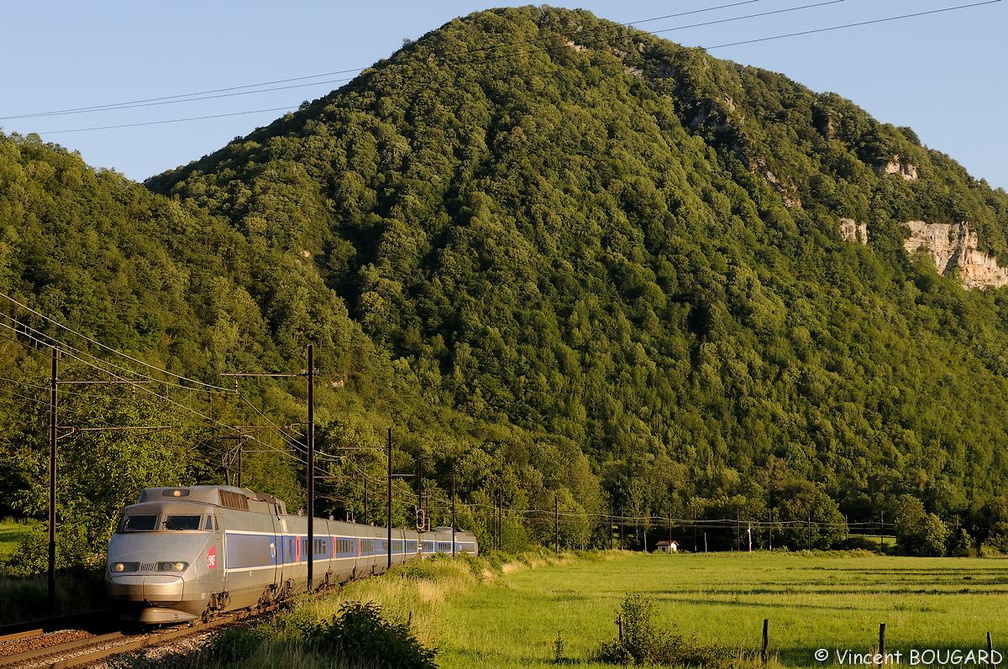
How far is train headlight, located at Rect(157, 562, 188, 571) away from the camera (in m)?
26.6

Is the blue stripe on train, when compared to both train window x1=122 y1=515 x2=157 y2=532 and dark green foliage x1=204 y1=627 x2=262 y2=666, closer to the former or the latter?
train window x1=122 y1=515 x2=157 y2=532

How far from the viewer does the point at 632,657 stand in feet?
85.7

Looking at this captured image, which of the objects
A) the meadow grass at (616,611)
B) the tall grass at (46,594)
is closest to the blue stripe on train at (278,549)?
the meadow grass at (616,611)

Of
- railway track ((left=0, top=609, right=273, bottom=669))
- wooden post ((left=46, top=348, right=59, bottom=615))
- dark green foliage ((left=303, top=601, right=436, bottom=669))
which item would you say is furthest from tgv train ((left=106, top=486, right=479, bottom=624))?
dark green foliage ((left=303, top=601, right=436, bottom=669))

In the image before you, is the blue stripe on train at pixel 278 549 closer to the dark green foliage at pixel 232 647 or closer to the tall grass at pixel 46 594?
the tall grass at pixel 46 594

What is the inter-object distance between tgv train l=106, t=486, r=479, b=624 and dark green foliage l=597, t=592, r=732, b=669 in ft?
33.0

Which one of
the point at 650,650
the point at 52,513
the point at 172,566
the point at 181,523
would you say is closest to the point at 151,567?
the point at 172,566

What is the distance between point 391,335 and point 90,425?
480 ft

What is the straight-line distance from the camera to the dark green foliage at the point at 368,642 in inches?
748

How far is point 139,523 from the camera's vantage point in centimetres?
2786

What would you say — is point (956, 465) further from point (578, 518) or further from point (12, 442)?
point (12, 442)

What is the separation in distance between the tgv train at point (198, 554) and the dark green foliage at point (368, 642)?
286 inches

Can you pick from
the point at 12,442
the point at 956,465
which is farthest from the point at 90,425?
the point at 956,465

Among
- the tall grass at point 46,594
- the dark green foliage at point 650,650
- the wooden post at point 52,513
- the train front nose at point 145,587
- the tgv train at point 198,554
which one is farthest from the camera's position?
the tall grass at point 46,594
